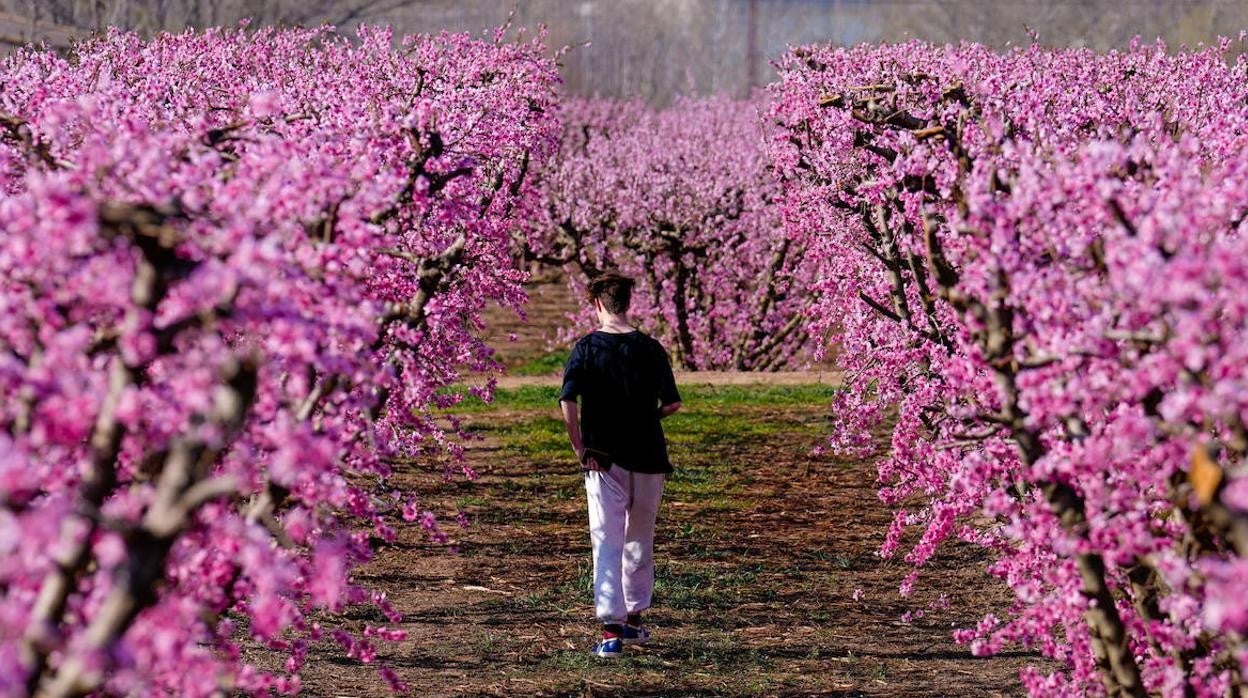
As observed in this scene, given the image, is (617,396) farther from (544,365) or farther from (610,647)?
(544,365)

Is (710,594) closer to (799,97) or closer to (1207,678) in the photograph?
(1207,678)

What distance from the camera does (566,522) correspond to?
11.3 meters

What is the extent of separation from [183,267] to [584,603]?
570cm

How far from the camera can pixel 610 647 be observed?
307 inches

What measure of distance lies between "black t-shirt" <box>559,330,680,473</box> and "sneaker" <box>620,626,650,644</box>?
2.82 ft

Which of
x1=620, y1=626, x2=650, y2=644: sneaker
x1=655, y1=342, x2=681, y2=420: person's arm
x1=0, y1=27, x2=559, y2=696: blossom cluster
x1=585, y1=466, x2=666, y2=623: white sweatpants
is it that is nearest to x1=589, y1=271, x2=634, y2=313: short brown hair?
x1=655, y1=342, x2=681, y2=420: person's arm

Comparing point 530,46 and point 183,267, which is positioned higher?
point 530,46

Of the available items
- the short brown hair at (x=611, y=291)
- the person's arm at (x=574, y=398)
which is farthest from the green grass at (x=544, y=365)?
the person's arm at (x=574, y=398)

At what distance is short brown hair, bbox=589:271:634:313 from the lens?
307 inches

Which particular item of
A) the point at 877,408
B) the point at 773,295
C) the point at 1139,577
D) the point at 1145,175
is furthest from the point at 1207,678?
the point at 773,295

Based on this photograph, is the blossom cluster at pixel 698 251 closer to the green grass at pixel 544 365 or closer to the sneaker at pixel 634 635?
the green grass at pixel 544 365

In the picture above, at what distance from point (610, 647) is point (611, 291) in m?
1.81

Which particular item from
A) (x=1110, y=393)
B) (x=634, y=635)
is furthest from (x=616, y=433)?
(x=1110, y=393)

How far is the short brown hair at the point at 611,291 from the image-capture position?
781cm
